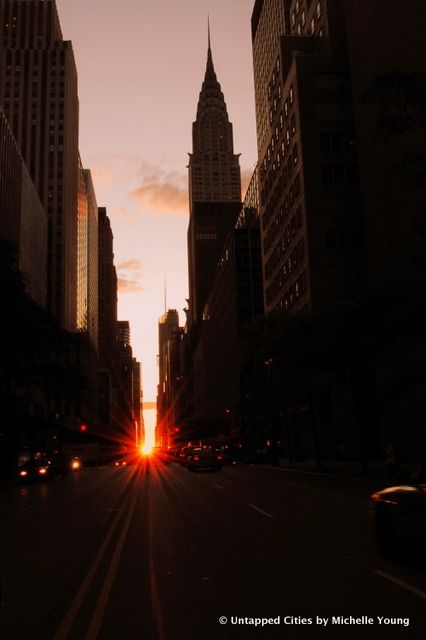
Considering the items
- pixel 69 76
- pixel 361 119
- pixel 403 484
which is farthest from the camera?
pixel 69 76

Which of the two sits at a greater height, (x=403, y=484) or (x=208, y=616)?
(x=403, y=484)

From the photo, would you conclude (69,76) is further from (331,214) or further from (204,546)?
(204,546)

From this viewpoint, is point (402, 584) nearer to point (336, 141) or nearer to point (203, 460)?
point (203, 460)

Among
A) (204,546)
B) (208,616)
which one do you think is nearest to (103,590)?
(208,616)

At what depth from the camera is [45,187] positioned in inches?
5792

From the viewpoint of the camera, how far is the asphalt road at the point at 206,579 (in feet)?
20.2

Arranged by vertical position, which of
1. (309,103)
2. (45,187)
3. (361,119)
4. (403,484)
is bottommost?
(403,484)

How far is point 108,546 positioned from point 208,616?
533 cm

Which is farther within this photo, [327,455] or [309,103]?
[309,103]

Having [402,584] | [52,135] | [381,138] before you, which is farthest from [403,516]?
[52,135]

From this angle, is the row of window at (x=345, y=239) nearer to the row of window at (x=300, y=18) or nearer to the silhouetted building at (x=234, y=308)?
the row of window at (x=300, y=18)

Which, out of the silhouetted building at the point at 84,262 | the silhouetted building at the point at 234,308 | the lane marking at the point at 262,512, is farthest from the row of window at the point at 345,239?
the silhouetted building at the point at 84,262

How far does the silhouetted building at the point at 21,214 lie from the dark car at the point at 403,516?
3129 inches

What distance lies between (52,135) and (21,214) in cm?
5640
